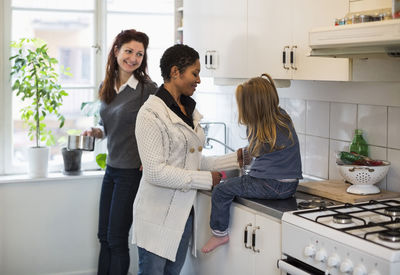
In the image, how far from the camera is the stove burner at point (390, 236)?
5.87 ft

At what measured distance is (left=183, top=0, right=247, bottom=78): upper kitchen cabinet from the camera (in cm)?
295

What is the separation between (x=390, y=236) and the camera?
1.80 metres

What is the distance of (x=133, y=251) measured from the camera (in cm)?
388

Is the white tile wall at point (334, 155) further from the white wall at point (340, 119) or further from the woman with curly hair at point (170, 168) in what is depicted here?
the woman with curly hair at point (170, 168)

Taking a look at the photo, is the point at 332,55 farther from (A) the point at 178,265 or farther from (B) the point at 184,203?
(A) the point at 178,265

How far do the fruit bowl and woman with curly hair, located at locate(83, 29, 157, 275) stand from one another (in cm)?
112

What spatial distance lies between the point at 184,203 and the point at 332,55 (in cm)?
86

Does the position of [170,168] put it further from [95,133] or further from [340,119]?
[95,133]

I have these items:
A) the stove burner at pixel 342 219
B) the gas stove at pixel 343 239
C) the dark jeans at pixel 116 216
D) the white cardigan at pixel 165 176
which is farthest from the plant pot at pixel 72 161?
the stove burner at pixel 342 219

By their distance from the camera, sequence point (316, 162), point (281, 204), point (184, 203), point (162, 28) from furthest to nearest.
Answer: point (162, 28) < point (316, 162) < point (184, 203) < point (281, 204)

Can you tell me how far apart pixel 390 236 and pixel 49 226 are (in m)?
2.49

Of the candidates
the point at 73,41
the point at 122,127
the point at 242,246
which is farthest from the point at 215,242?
the point at 73,41

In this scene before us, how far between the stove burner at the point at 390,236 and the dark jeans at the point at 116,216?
4.94ft

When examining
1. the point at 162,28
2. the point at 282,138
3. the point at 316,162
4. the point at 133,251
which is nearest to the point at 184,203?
the point at 282,138
